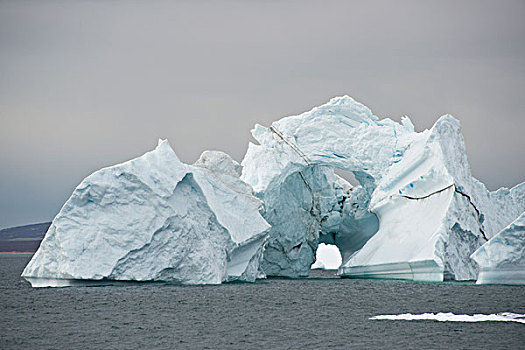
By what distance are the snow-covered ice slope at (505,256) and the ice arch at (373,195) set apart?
1228 mm

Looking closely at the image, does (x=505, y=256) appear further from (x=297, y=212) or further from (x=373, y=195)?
(x=297, y=212)

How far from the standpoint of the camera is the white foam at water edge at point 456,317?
10.8 meters

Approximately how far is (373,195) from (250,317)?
8.93 m

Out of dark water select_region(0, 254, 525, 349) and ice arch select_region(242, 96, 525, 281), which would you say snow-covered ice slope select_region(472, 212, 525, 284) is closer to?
dark water select_region(0, 254, 525, 349)

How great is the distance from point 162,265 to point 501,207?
34.5 feet

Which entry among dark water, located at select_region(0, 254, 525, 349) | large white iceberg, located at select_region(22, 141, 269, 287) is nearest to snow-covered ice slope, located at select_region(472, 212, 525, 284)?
dark water, located at select_region(0, 254, 525, 349)

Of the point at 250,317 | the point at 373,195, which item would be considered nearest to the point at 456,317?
the point at 250,317

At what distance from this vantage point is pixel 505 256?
15.5 meters

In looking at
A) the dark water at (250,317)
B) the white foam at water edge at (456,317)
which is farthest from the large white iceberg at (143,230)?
the white foam at water edge at (456,317)

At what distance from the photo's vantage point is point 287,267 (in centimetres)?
2188

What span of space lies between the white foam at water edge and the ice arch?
5.52 meters

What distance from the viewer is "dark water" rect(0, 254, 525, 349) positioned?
30.1 ft

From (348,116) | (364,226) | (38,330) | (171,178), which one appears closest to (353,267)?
(364,226)

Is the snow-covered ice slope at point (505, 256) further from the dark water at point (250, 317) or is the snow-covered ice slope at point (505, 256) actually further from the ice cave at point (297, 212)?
the dark water at point (250, 317)
